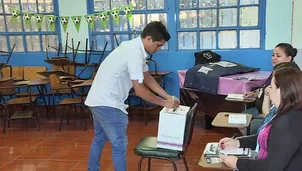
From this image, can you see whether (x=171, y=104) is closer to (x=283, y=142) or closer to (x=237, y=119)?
(x=237, y=119)

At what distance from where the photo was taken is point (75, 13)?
16.7 ft

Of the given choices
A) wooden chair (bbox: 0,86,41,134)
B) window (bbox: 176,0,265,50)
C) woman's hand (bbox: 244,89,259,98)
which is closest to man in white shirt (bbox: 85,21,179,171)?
woman's hand (bbox: 244,89,259,98)

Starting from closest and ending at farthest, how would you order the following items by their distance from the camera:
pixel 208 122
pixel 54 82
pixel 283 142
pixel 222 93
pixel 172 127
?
pixel 283 142 < pixel 172 127 < pixel 222 93 < pixel 208 122 < pixel 54 82

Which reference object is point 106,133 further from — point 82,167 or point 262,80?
point 262,80

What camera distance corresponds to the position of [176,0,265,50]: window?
4.62 metres

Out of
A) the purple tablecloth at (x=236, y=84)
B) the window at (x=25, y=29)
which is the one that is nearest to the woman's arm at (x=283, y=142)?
the purple tablecloth at (x=236, y=84)

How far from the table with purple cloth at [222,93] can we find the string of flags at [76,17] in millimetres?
1421

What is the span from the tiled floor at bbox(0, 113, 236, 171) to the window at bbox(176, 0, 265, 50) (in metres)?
1.22

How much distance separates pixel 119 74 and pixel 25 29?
3.63 m

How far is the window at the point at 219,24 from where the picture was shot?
462 cm

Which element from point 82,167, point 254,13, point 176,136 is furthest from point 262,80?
point 82,167

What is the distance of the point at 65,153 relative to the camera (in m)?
3.60

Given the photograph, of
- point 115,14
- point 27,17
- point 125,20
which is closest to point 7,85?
point 27,17

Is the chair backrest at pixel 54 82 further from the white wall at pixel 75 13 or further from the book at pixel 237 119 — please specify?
the book at pixel 237 119
